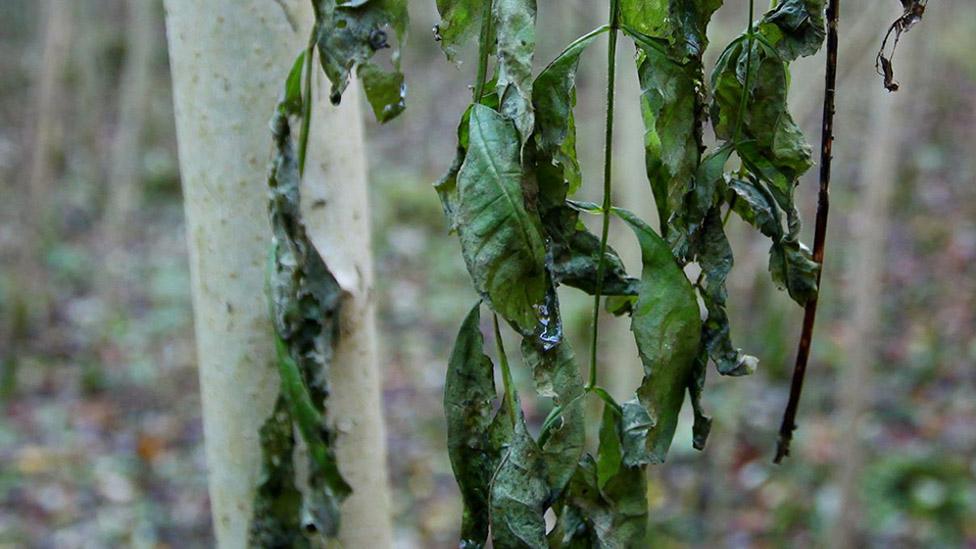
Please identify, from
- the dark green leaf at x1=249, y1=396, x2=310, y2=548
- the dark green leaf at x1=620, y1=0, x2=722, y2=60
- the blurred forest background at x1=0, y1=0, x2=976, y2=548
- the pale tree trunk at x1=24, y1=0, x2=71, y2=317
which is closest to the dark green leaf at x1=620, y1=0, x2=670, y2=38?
the dark green leaf at x1=620, y1=0, x2=722, y2=60

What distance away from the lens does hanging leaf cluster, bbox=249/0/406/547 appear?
602 millimetres

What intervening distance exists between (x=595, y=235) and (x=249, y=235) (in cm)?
37

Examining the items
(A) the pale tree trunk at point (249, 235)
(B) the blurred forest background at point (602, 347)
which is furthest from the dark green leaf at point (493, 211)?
(B) the blurred forest background at point (602, 347)

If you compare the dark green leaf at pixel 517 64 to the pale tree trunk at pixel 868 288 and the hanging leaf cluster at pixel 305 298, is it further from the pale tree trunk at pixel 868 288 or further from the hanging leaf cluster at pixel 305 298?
the pale tree trunk at pixel 868 288

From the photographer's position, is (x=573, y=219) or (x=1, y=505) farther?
(x=1, y=505)

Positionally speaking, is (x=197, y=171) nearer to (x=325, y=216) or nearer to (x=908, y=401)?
(x=325, y=216)

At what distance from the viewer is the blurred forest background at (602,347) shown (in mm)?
3133

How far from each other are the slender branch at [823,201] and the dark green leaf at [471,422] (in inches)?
8.6

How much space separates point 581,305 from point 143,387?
7.70 feet

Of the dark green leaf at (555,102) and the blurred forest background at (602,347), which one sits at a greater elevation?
the blurred forest background at (602,347)

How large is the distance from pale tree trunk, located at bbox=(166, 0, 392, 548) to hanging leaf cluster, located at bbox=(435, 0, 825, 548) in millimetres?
253

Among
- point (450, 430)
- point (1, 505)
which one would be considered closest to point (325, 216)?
point (450, 430)

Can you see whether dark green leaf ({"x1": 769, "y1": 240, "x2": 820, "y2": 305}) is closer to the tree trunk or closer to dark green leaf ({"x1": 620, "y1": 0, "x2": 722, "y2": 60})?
→ dark green leaf ({"x1": 620, "y1": 0, "x2": 722, "y2": 60})

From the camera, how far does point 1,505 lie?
3.71 m
